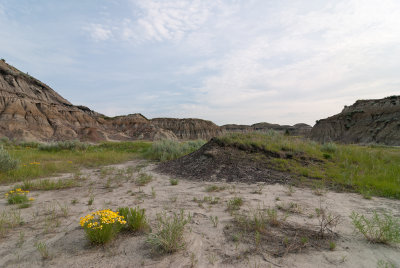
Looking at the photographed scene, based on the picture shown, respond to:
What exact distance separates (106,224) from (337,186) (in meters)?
5.55

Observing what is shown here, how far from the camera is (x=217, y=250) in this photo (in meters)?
2.39

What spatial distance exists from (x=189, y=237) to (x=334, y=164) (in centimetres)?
666

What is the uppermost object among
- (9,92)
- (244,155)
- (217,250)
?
(9,92)

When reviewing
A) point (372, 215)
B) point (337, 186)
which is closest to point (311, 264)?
point (372, 215)

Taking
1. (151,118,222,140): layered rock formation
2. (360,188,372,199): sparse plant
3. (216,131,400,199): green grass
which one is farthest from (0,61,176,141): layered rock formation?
(360,188,372,199): sparse plant

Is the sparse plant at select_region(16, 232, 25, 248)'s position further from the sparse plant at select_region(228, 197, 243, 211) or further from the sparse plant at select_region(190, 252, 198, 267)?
the sparse plant at select_region(228, 197, 243, 211)

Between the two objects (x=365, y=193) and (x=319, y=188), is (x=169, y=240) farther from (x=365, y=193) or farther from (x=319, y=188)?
(x=365, y=193)

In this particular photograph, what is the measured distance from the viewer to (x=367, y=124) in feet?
99.9

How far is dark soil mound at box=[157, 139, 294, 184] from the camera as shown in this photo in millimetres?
6051

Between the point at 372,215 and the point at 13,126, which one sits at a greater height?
the point at 13,126

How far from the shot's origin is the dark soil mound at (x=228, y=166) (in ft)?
19.9

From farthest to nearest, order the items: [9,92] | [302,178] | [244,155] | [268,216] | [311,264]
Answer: [9,92], [244,155], [302,178], [268,216], [311,264]

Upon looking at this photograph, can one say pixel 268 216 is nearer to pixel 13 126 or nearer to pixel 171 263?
pixel 171 263

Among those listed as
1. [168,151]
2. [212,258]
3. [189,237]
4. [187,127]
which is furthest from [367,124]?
[187,127]
